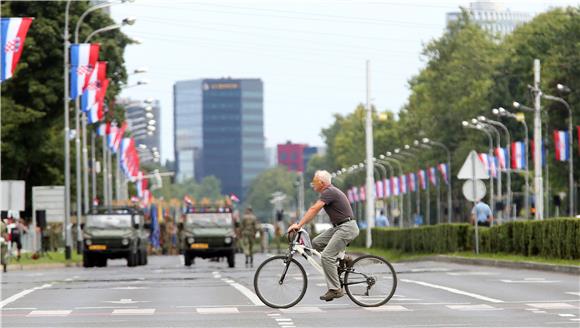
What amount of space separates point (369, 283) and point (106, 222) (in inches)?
1408

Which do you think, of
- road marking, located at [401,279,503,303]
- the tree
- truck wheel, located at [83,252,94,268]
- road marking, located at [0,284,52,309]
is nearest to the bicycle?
road marking, located at [401,279,503,303]

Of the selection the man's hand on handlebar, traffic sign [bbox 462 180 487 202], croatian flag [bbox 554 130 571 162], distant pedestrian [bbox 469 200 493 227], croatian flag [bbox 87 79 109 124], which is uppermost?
croatian flag [bbox 87 79 109 124]

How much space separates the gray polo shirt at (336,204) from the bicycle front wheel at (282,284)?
782 millimetres

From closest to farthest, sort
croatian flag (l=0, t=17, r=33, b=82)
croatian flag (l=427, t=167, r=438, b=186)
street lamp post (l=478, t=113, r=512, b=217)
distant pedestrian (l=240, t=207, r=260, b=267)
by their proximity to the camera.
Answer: croatian flag (l=0, t=17, r=33, b=82)
distant pedestrian (l=240, t=207, r=260, b=267)
street lamp post (l=478, t=113, r=512, b=217)
croatian flag (l=427, t=167, r=438, b=186)

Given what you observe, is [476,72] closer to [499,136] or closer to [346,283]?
[499,136]

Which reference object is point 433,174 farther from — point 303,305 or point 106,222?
point 303,305

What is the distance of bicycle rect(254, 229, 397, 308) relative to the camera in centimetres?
2227

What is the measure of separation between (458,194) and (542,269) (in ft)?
313

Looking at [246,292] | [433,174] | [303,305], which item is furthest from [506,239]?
[433,174]

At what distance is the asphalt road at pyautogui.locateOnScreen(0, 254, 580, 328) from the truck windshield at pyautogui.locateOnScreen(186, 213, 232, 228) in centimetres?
2232

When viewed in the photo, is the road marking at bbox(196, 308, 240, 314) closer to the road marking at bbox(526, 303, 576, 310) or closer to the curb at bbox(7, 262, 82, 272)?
the road marking at bbox(526, 303, 576, 310)

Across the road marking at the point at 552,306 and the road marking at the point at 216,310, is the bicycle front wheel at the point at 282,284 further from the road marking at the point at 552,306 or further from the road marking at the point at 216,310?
the road marking at the point at 552,306

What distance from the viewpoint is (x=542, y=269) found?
1432 inches

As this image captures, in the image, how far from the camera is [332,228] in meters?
22.1
